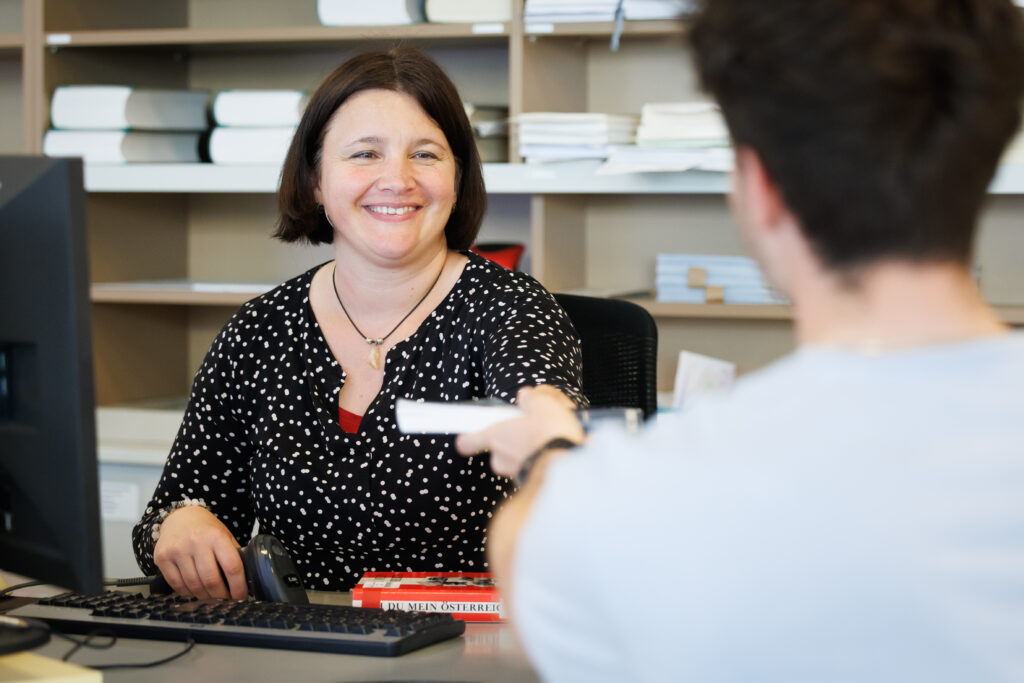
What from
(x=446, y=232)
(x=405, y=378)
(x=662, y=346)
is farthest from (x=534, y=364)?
(x=662, y=346)

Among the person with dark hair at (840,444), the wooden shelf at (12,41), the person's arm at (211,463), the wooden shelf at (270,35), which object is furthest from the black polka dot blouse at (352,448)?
the wooden shelf at (12,41)

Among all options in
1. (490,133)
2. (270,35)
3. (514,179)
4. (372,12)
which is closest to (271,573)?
(514,179)

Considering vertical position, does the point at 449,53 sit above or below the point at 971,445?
above

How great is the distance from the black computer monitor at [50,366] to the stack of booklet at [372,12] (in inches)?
72.9

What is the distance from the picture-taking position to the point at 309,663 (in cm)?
104

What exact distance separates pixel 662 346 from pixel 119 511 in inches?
54.6

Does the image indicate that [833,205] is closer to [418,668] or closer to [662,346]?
[418,668]

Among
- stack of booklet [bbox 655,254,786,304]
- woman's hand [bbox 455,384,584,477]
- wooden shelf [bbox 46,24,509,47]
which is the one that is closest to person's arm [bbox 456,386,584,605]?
woman's hand [bbox 455,384,584,477]

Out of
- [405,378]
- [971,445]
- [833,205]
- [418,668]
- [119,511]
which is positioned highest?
[833,205]

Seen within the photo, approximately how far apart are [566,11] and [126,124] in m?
1.12

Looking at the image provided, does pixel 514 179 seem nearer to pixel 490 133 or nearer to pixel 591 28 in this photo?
pixel 490 133

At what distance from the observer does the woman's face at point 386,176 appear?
5.65ft

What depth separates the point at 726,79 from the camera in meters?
0.66

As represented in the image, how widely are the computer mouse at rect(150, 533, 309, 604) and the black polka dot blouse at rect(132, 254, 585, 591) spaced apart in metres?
0.25
